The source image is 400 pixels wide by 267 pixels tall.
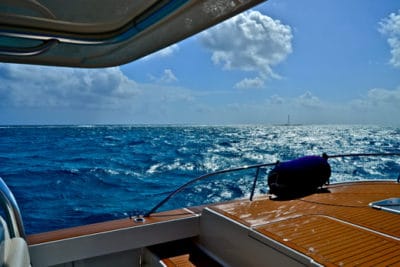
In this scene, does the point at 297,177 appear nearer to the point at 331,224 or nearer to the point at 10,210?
the point at 331,224

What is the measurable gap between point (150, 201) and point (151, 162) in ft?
19.2

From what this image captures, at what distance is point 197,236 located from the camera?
246 centimetres

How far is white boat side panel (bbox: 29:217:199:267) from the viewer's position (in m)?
1.91

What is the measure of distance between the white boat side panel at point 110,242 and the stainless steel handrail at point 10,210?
0.66 metres

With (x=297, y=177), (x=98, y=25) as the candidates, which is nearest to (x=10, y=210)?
(x=98, y=25)

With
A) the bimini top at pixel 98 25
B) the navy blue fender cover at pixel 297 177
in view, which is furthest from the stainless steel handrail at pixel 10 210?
the navy blue fender cover at pixel 297 177

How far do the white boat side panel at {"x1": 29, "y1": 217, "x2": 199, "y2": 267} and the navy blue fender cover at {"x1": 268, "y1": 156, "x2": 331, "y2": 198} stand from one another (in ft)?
2.78

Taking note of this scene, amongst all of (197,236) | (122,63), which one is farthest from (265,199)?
(122,63)

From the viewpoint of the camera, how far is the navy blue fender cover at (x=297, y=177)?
2752 mm

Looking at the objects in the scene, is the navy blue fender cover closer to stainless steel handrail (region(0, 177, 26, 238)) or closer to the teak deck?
the teak deck

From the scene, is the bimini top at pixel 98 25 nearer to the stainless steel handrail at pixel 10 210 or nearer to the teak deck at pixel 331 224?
the stainless steel handrail at pixel 10 210

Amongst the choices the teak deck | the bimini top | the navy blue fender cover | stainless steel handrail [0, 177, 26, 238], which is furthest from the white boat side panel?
the bimini top

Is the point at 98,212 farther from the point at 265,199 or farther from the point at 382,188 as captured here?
the point at 382,188

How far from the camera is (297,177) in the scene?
109 inches
